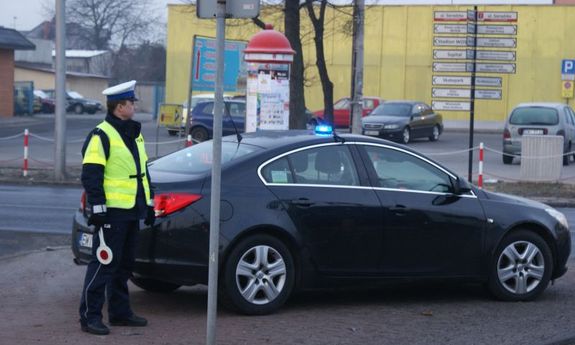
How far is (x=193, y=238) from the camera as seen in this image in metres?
7.82

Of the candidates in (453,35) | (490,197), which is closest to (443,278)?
(490,197)

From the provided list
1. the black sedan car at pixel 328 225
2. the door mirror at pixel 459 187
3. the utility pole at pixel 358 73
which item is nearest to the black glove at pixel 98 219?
the black sedan car at pixel 328 225

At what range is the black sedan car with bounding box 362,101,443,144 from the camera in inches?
1435

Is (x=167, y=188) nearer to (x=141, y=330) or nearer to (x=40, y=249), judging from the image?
(x=141, y=330)

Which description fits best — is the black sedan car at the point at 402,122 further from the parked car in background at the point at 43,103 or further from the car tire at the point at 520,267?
the parked car in background at the point at 43,103

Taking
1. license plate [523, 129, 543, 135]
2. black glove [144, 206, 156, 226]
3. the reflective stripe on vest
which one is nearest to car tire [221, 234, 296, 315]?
black glove [144, 206, 156, 226]

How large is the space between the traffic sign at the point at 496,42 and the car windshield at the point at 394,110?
663 inches

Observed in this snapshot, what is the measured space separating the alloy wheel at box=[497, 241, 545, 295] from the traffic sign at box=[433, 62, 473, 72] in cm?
1204

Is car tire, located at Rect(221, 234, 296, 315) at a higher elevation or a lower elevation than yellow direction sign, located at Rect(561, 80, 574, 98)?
lower

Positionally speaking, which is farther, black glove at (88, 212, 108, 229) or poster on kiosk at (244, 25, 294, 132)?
poster on kiosk at (244, 25, 294, 132)

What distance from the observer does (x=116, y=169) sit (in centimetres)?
730

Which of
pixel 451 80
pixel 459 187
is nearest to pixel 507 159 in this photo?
pixel 451 80

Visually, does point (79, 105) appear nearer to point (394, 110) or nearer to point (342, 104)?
point (342, 104)

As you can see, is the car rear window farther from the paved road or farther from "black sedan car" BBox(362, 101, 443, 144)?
"black sedan car" BBox(362, 101, 443, 144)
